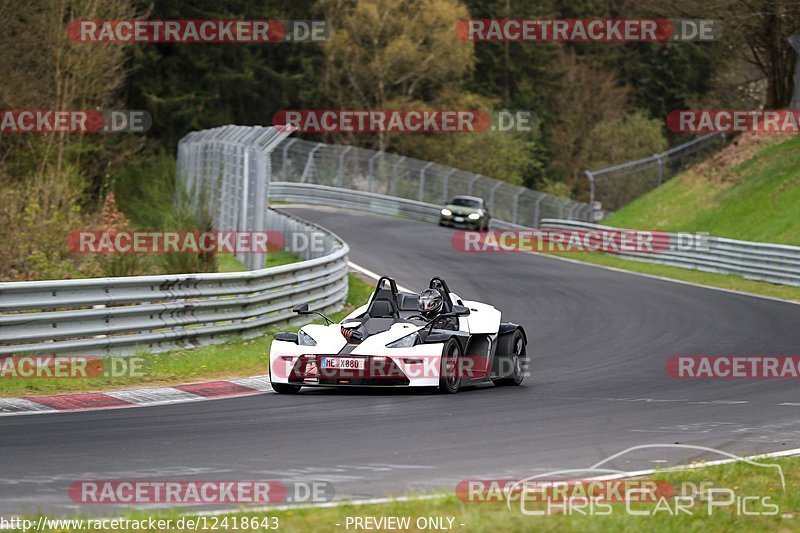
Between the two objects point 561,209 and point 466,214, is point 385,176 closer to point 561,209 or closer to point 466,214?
point 466,214

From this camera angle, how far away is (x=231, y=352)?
55.6 feet

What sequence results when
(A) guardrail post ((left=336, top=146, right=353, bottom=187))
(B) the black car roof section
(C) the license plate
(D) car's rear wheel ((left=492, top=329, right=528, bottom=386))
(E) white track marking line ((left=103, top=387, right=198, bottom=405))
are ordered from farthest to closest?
1. (A) guardrail post ((left=336, top=146, right=353, bottom=187))
2. (D) car's rear wheel ((left=492, top=329, right=528, bottom=386))
3. (B) the black car roof section
4. (C) the license plate
5. (E) white track marking line ((left=103, top=387, right=198, bottom=405))

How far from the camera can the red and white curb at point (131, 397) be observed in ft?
40.9

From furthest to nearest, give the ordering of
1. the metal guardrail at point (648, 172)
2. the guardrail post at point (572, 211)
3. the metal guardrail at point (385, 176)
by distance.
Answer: the guardrail post at point (572, 211) < the metal guardrail at point (385, 176) < the metal guardrail at point (648, 172)

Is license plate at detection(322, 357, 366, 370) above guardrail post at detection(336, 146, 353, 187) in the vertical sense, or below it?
below

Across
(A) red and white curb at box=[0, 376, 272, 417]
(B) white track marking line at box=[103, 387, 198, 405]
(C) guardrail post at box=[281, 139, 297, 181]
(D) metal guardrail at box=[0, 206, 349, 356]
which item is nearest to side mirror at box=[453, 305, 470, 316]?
(A) red and white curb at box=[0, 376, 272, 417]

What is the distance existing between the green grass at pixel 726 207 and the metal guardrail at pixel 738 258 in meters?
0.32

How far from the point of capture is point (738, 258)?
3372cm

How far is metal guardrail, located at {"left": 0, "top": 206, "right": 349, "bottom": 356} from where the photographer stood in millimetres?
14547

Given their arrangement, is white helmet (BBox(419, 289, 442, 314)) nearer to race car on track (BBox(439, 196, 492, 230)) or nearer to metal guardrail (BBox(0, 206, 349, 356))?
metal guardrail (BBox(0, 206, 349, 356))

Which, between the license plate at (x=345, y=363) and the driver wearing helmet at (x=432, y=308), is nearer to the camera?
the license plate at (x=345, y=363)

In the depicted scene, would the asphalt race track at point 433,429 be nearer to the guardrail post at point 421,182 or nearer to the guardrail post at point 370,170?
the guardrail post at point 370,170

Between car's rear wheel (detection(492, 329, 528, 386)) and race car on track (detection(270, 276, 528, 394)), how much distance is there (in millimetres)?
195

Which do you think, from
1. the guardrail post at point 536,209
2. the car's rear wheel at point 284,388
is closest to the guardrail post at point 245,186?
the car's rear wheel at point 284,388
